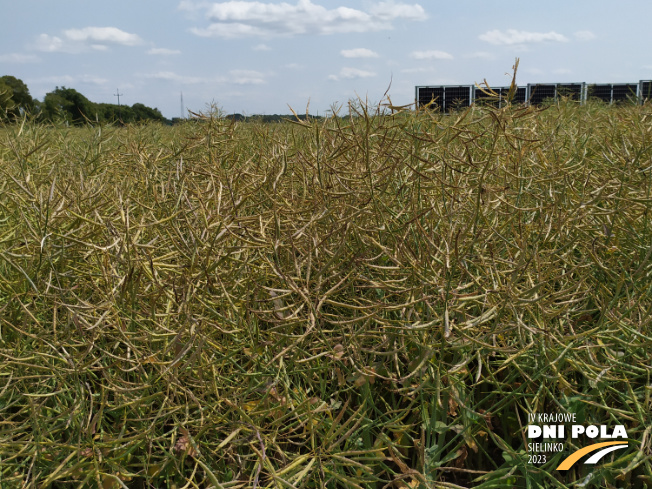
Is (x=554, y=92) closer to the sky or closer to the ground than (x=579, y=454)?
closer to the sky

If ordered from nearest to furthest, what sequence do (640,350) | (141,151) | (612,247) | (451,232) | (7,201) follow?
(451,232), (640,350), (612,247), (7,201), (141,151)

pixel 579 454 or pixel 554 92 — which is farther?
pixel 554 92

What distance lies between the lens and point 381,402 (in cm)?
134

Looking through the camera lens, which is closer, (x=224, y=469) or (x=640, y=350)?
(x=224, y=469)

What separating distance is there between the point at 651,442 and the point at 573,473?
0.17 m

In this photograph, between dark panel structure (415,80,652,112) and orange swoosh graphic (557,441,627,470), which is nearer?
orange swoosh graphic (557,441,627,470)

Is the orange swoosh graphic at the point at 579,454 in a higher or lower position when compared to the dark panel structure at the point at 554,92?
lower

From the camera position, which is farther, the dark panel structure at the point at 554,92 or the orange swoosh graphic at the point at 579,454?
the dark panel structure at the point at 554,92

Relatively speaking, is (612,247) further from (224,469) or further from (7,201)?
(7,201)

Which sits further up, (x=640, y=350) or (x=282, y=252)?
(x=282, y=252)

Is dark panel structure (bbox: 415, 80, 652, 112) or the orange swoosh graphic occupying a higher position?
dark panel structure (bbox: 415, 80, 652, 112)

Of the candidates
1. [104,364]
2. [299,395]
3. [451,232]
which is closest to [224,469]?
[299,395]

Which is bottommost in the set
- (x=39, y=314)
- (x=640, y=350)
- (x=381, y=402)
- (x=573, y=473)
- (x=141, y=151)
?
(x=573, y=473)

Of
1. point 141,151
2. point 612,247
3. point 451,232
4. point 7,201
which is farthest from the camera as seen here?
point 141,151
